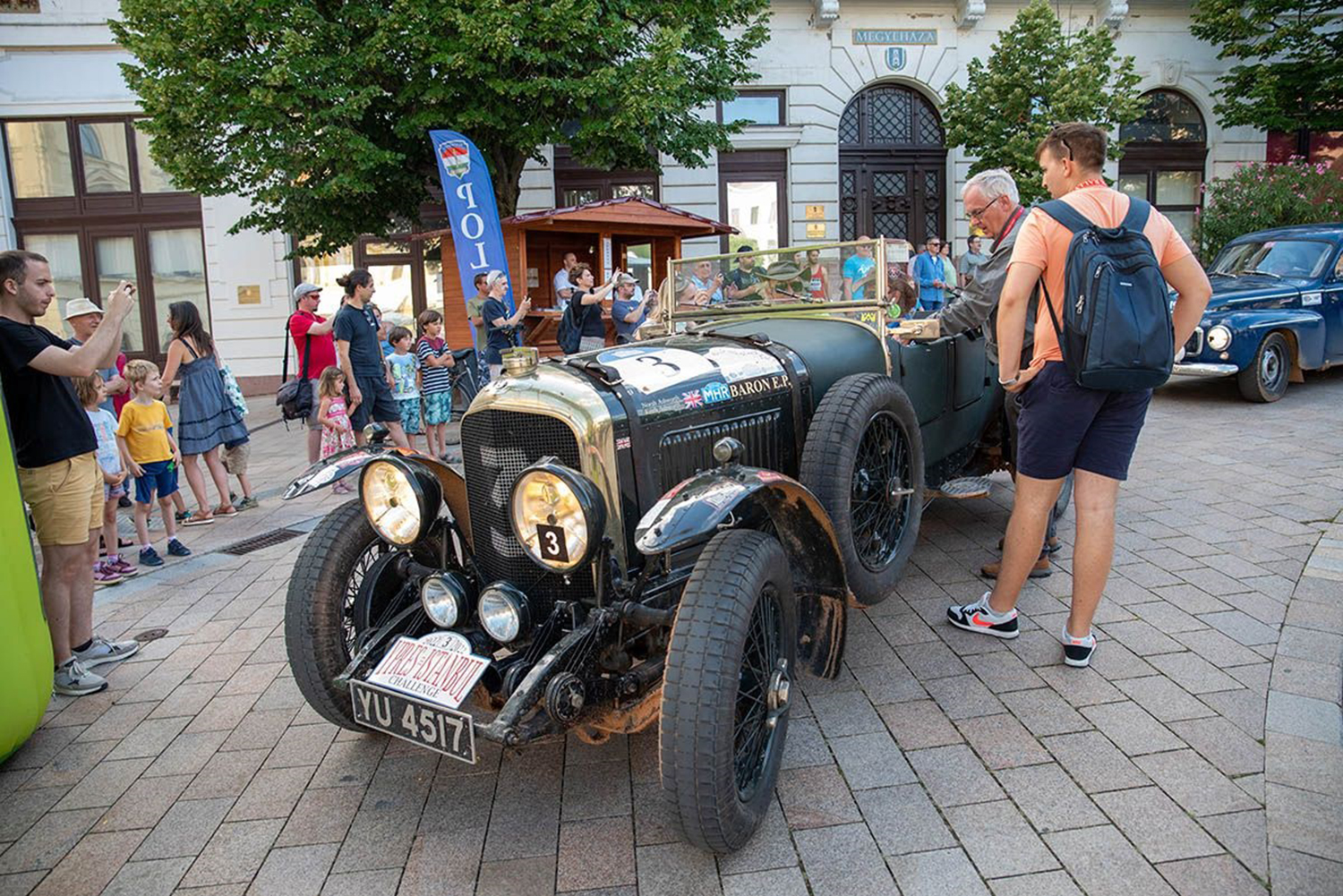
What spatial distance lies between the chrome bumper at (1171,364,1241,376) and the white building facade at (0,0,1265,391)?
28.5ft

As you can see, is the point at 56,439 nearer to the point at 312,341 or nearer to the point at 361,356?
the point at 361,356

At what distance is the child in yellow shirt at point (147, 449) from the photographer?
575 cm

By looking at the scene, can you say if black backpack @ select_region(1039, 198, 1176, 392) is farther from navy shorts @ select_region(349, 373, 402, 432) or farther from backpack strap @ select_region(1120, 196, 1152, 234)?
navy shorts @ select_region(349, 373, 402, 432)

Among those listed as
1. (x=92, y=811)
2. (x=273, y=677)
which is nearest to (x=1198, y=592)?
(x=273, y=677)

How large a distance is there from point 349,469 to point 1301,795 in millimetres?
3313

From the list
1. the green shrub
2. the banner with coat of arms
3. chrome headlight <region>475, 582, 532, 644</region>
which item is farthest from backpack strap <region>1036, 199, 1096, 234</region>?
the green shrub

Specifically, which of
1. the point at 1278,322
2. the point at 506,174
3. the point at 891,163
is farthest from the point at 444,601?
the point at 891,163

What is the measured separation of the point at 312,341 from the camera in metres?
7.63

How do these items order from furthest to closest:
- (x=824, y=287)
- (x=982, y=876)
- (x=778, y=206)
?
(x=778, y=206), (x=824, y=287), (x=982, y=876)

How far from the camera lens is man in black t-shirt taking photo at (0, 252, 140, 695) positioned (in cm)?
353

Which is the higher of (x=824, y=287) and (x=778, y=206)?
(x=778, y=206)

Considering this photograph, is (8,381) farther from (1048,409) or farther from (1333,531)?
(1333,531)

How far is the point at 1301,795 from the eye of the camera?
8.55 ft

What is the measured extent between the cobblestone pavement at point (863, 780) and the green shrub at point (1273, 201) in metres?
11.4
